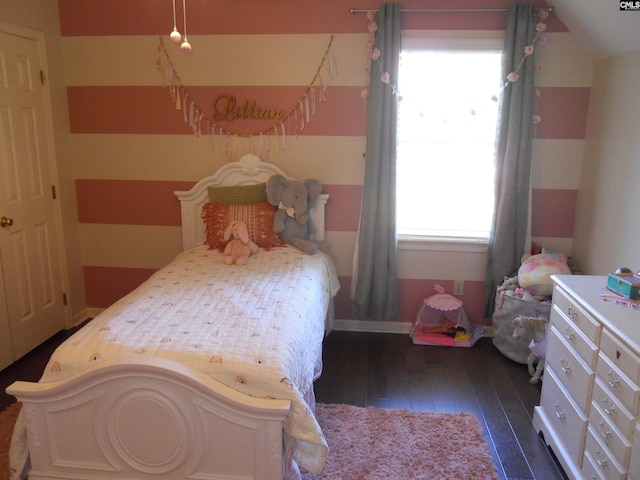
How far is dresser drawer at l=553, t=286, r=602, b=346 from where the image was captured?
1.93 meters

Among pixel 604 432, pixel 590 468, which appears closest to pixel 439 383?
pixel 590 468

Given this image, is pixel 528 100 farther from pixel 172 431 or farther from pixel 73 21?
pixel 73 21

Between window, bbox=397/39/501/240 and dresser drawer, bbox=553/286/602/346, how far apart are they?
118 cm

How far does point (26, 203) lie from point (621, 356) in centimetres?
331

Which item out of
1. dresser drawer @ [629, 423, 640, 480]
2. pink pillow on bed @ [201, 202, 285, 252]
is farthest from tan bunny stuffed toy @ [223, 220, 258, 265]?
dresser drawer @ [629, 423, 640, 480]

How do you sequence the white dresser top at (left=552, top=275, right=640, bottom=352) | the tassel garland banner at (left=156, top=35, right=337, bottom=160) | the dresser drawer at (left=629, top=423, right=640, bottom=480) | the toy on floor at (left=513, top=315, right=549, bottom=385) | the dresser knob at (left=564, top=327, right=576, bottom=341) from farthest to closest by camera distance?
the tassel garland banner at (left=156, top=35, right=337, bottom=160)
the toy on floor at (left=513, top=315, right=549, bottom=385)
the dresser knob at (left=564, top=327, right=576, bottom=341)
the white dresser top at (left=552, top=275, right=640, bottom=352)
the dresser drawer at (left=629, top=423, right=640, bottom=480)

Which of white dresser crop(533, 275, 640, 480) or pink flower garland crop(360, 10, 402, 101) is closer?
white dresser crop(533, 275, 640, 480)

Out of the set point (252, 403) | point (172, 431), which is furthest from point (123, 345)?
point (252, 403)

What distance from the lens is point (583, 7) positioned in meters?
2.68

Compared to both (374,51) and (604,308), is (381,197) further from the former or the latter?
(604,308)

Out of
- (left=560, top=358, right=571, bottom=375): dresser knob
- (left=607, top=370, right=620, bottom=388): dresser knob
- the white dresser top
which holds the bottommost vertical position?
(left=560, top=358, right=571, bottom=375): dresser knob

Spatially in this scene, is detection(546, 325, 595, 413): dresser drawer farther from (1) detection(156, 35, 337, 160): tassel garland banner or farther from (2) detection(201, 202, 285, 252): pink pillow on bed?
(1) detection(156, 35, 337, 160): tassel garland banner

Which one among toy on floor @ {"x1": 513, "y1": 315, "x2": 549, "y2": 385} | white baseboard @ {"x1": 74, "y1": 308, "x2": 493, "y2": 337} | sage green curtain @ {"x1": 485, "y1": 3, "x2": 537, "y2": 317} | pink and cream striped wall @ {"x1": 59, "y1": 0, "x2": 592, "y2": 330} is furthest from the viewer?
white baseboard @ {"x1": 74, "y1": 308, "x2": 493, "y2": 337}

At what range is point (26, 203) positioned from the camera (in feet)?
10.4
